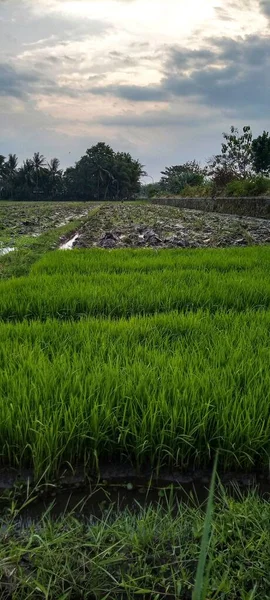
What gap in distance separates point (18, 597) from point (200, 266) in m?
Result: 4.58

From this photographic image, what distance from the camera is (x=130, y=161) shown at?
70.4m

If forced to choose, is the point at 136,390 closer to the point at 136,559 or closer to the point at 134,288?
the point at 136,559

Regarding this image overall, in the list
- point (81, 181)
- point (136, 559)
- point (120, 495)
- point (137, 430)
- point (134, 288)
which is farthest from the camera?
point (81, 181)

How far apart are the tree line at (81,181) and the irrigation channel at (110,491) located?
210ft

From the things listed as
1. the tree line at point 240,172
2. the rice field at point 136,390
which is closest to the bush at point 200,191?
the tree line at point 240,172

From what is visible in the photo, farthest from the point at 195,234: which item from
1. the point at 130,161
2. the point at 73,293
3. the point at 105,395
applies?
the point at 130,161

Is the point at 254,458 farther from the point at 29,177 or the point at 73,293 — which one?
the point at 29,177

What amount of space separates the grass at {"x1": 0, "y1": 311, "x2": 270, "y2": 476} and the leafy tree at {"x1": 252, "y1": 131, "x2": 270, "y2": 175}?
20643 millimetres

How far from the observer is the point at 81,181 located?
64.1m

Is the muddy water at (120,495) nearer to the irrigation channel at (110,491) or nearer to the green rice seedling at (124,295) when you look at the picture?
the irrigation channel at (110,491)

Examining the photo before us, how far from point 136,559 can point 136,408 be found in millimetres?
756

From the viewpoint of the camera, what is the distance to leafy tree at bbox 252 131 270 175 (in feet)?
68.4

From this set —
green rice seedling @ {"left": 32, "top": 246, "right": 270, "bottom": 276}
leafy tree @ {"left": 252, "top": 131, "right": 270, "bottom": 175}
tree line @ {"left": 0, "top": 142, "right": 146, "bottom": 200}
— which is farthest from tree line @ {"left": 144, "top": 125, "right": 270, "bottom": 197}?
tree line @ {"left": 0, "top": 142, "right": 146, "bottom": 200}

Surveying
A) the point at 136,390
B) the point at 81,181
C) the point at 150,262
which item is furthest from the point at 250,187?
the point at 81,181
